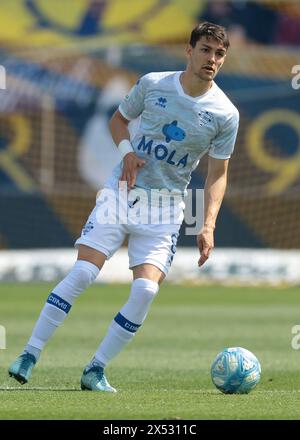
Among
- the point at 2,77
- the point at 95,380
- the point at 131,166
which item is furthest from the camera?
the point at 2,77

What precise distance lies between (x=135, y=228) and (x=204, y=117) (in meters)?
0.97

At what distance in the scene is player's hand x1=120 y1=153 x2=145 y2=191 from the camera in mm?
8086

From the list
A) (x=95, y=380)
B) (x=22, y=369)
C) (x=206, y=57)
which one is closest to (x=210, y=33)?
(x=206, y=57)

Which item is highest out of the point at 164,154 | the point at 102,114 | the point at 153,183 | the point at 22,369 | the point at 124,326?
the point at 102,114

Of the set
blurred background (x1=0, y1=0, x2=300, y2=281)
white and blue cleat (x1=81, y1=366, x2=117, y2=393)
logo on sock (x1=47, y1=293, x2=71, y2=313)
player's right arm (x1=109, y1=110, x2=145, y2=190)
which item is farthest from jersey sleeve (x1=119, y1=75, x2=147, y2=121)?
blurred background (x1=0, y1=0, x2=300, y2=281)

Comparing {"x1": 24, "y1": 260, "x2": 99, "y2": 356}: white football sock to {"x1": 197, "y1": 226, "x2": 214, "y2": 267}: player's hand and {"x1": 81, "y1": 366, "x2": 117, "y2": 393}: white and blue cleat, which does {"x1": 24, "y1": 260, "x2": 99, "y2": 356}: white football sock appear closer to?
{"x1": 81, "y1": 366, "x2": 117, "y2": 393}: white and blue cleat

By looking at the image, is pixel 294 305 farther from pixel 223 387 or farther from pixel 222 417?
pixel 222 417

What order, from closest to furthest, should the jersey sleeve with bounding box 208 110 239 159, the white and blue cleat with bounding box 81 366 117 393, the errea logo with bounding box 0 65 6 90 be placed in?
the white and blue cleat with bounding box 81 366 117 393 → the jersey sleeve with bounding box 208 110 239 159 → the errea logo with bounding box 0 65 6 90

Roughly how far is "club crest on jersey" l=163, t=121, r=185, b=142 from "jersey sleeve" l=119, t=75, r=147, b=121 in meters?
0.34

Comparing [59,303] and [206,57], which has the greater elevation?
[206,57]

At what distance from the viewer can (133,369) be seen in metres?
10.3

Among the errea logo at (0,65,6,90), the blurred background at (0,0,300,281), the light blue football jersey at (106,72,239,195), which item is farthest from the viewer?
the blurred background at (0,0,300,281)

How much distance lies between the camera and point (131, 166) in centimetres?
810

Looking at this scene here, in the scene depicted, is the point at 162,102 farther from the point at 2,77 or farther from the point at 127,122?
the point at 2,77
